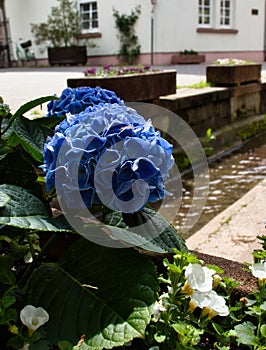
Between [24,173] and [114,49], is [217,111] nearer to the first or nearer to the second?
[24,173]

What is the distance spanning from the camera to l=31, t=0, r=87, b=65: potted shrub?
15031 millimetres

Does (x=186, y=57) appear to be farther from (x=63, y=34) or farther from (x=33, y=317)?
(x=33, y=317)

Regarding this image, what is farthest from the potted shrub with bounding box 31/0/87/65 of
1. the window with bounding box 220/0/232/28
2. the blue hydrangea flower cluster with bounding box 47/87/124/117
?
the blue hydrangea flower cluster with bounding box 47/87/124/117

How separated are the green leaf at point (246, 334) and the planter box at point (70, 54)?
48.2ft

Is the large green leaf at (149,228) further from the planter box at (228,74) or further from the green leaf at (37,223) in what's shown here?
the planter box at (228,74)

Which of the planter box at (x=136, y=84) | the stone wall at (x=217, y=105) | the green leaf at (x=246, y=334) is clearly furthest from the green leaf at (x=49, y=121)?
the stone wall at (x=217, y=105)

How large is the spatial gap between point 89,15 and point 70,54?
5.09 ft

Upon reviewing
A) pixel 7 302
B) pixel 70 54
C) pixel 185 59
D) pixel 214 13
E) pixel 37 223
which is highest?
pixel 214 13

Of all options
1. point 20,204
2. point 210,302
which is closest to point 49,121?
point 20,204

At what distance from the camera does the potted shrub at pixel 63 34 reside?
15.0 metres

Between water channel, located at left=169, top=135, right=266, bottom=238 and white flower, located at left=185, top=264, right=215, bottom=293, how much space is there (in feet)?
6.54

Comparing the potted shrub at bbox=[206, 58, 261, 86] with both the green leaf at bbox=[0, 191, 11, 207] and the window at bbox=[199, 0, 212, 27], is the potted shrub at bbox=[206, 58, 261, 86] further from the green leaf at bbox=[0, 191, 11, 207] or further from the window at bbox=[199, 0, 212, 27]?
the window at bbox=[199, 0, 212, 27]

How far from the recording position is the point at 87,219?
3.89 feet

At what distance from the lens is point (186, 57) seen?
1452cm
